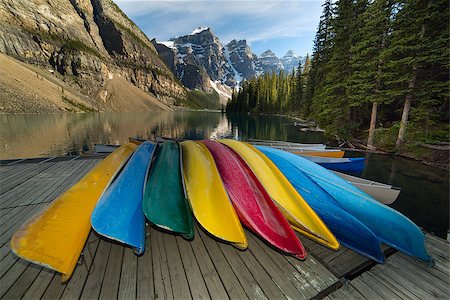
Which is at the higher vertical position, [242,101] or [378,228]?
[242,101]

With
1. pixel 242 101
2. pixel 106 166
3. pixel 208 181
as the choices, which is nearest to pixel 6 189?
pixel 106 166

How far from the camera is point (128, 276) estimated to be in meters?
3.01

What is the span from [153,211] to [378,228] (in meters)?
4.33

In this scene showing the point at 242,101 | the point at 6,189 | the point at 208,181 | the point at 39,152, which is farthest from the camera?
the point at 242,101

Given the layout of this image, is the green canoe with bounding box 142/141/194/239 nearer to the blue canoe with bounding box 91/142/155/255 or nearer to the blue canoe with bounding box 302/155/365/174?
the blue canoe with bounding box 91/142/155/255

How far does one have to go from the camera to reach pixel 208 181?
15.1ft

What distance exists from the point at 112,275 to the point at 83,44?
580 feet

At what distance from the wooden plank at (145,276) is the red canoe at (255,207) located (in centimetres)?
171

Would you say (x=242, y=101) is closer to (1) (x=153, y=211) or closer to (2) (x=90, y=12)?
(1) (x=153, y=211)

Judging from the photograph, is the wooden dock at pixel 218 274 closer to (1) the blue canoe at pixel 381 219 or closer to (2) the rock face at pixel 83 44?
(1) the blue canoe at pixel 381 219

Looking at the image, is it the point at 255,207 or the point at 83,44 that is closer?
the point at 255,207

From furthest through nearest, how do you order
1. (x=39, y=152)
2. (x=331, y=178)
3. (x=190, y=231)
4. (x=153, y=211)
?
(x=39, y=152), (x=331, y=178), (x=153, y=211), (x=190, y=231)

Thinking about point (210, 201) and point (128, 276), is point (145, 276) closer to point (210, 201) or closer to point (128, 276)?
point (128, 276)

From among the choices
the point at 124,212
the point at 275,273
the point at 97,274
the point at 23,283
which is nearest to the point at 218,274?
the point at 275,273
